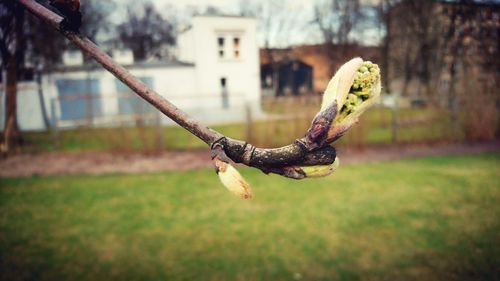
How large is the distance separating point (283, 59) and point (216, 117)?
4645 millimetres

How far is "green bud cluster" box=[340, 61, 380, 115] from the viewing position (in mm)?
635

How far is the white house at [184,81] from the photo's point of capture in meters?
18.3

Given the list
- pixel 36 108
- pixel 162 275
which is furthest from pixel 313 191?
pixel 36 108

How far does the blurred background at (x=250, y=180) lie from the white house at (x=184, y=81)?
0.41 ft

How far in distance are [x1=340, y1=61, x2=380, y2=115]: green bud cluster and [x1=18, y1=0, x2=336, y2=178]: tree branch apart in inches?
3.1

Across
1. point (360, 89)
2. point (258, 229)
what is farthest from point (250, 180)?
point (360, 89)

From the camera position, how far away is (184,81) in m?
23.3

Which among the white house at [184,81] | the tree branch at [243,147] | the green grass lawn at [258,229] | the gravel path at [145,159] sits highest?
the white house at [184,81]

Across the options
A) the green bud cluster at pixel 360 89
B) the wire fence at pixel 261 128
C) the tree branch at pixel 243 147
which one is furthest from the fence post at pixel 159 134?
the green bud cluster at pixel 360 89

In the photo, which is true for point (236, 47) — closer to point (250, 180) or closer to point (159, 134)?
point (159, 134)

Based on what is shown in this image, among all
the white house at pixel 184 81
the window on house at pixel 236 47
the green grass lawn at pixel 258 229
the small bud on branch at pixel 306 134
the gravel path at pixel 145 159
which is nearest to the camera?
the small bud on branch at pixel 306 134

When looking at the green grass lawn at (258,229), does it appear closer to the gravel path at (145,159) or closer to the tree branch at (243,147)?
the gravel path at (145,159)

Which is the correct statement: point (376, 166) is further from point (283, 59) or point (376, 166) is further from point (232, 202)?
point (283, 59)

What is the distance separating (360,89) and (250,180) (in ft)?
30.5
